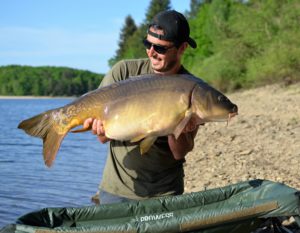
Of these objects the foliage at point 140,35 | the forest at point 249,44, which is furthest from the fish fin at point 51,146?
the foliage at point 140,35

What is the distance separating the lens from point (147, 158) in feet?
14.1

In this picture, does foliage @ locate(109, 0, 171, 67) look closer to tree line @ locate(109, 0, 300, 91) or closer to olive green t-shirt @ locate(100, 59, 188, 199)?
tree line @ locate(109, 0, 300, 91)

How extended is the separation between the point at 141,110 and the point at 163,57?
47 centimetres

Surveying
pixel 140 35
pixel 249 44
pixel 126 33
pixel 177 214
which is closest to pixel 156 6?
pixel 140 35

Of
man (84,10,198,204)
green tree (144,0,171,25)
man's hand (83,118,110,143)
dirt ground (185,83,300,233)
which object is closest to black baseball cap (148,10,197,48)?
man (84,10,198,204)

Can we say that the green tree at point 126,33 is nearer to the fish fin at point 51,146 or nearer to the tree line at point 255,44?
the tree line at point 255,44

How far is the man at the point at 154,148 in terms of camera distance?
4.14 meters

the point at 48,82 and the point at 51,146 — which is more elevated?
the point at 51,146

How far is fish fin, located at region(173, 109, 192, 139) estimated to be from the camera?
378cm

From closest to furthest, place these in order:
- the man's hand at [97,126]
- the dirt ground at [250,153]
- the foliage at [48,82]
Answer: the man's hand at [97,126] < the dirt ground at [250,153] < the foliage at [48,82]

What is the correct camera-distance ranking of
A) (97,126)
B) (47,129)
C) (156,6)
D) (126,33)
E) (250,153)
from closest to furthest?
(97,126), (47,129), (250,153), (156,6), (126,33)

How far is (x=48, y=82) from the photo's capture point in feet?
483

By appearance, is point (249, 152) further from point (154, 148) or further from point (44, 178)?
point (154, 148)

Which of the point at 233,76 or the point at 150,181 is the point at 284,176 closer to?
the point at 150,181
